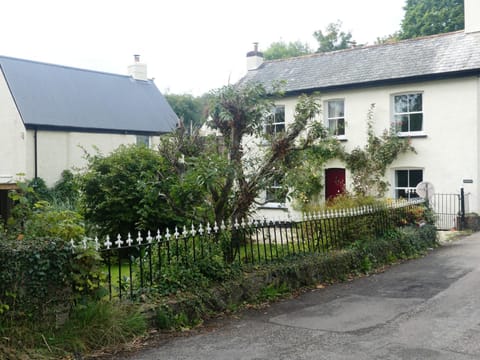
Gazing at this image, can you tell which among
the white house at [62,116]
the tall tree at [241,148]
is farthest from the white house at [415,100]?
the tall tree at [241,148]

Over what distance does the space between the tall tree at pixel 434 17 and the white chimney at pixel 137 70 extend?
1945 cm

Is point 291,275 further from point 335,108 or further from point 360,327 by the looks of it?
point 335,108

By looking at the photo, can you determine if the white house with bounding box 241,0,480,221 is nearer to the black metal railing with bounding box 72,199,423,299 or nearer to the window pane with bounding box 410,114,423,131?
the window pane with bounding box 410,114,423,131

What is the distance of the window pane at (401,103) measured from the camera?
68.7ft

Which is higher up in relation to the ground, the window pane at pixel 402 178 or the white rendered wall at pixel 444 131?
the white rendered wall at pixel 444 131

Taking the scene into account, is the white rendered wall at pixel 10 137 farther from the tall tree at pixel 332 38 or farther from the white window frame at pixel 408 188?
the tall tree at pixel 332 38

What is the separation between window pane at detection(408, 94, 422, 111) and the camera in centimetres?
2056

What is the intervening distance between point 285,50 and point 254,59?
3449cm

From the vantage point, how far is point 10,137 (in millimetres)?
25500

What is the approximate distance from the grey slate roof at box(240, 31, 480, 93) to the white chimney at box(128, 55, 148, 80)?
11797 millimetres

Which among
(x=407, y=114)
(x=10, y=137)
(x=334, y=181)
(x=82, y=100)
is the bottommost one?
(x=334, y=181)

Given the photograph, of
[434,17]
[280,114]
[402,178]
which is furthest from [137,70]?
[434,17]

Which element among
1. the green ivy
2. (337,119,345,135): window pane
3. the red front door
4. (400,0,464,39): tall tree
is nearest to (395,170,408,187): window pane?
the green ivy

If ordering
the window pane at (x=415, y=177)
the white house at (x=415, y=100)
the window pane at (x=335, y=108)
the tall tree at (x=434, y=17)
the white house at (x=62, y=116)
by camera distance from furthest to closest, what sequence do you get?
the tall tree at (x=434, y=17) < the white house at (x=62, y=116) < the window pane at (x=335, y=108) < the window pane at (x=415, y=177) < the white house at (x=415, y=100)
